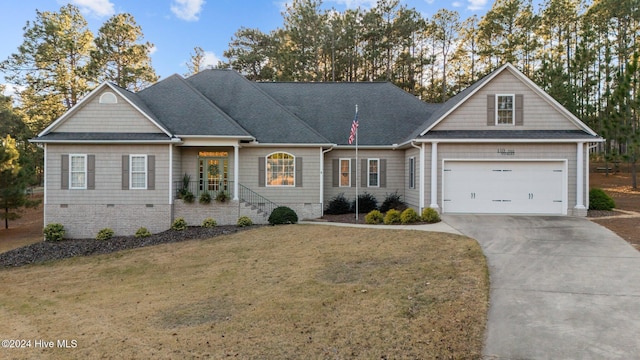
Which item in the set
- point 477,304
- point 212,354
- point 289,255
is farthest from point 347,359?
point 289,255

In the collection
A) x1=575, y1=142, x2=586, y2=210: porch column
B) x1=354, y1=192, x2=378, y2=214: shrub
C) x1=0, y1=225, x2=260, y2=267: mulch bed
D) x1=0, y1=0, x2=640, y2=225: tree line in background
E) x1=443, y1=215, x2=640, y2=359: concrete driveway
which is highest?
x1=0, y1=0, x2=640, y2=225: tree line in background

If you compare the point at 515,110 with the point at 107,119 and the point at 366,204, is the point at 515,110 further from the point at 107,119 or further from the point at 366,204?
the point at 107,119

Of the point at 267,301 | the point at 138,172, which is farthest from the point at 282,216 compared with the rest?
the point at 267,301

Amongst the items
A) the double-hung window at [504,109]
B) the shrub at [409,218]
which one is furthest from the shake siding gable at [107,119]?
the double-hung window at [504,109]

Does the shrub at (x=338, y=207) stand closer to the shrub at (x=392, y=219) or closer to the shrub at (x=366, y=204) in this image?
the shrub at (x=366, y=204)

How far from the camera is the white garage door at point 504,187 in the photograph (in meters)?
15.2

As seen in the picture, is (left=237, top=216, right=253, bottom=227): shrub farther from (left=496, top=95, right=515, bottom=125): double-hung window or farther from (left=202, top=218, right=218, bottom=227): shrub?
(left=496, top=95, right=515, bottom=125): double-hung window

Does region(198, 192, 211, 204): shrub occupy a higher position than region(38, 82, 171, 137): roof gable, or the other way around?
region(38, 82, 171, 137): roof gable

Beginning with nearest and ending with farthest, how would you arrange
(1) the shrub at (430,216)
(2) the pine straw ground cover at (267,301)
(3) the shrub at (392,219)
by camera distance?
(2) the pine straw ground cover at (267,301) → (1) the shrub at (430,216) → (3) the shrub at (392,219)

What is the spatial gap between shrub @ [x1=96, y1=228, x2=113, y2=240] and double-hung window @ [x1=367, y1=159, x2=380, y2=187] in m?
12.6

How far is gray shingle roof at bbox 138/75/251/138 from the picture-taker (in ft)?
54.3

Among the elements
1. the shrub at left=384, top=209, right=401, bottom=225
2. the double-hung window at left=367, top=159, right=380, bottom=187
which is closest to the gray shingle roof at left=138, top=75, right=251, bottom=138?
the double-hung window at left=367, top=159, right=380, bottom=187

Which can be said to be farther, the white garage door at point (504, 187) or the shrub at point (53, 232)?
the shrub at point (53, 232)

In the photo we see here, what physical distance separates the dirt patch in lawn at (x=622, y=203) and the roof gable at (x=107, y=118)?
17.7m
